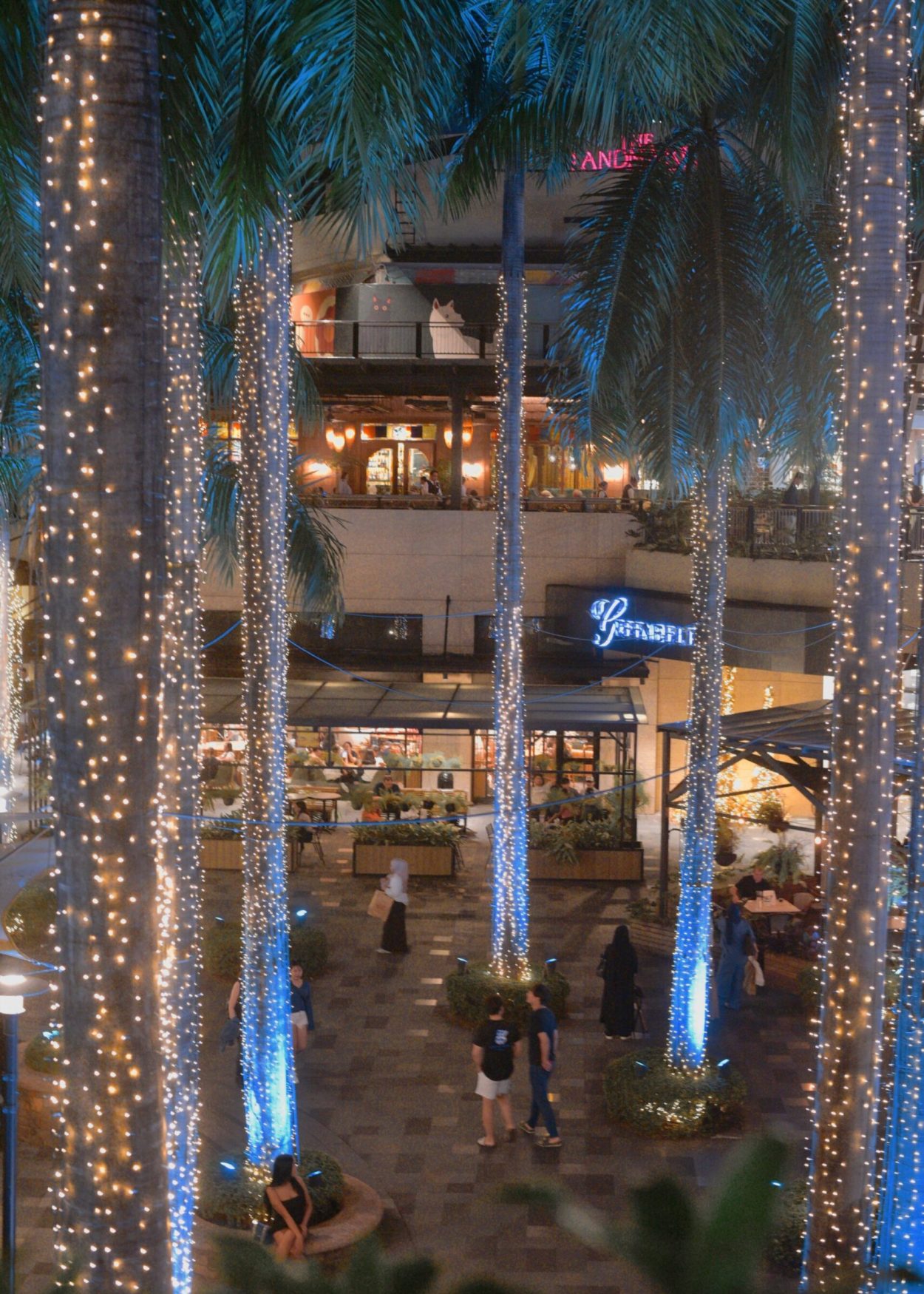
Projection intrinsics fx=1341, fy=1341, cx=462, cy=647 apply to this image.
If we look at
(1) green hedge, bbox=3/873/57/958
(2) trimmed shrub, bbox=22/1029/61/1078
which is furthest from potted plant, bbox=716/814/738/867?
(2) trimmed shrub, bbox=22/1029/61/1078

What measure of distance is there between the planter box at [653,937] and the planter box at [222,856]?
6.50m

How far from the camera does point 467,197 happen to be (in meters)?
11.7

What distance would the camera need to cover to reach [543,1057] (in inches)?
432

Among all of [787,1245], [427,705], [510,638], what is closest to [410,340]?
[427,705]

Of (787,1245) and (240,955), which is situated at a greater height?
(787,1245)

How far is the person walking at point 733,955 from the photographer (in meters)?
14.3

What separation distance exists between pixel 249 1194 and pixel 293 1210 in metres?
1.44

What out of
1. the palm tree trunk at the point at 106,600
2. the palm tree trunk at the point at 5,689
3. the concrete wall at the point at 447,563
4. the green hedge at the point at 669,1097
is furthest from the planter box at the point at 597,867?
the palm tree trunk at the point at 106,600

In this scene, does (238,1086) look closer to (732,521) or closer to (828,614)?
(828,614)

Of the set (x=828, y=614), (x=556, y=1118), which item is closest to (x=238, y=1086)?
(x=556, y=1118)

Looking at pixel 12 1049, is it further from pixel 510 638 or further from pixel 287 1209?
pixel 510 638

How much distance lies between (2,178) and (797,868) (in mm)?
14384

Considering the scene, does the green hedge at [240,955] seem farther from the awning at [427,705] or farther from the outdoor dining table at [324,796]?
the outdoor dining table at [324,796]

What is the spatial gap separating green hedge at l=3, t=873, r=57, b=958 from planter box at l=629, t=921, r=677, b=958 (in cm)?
711
